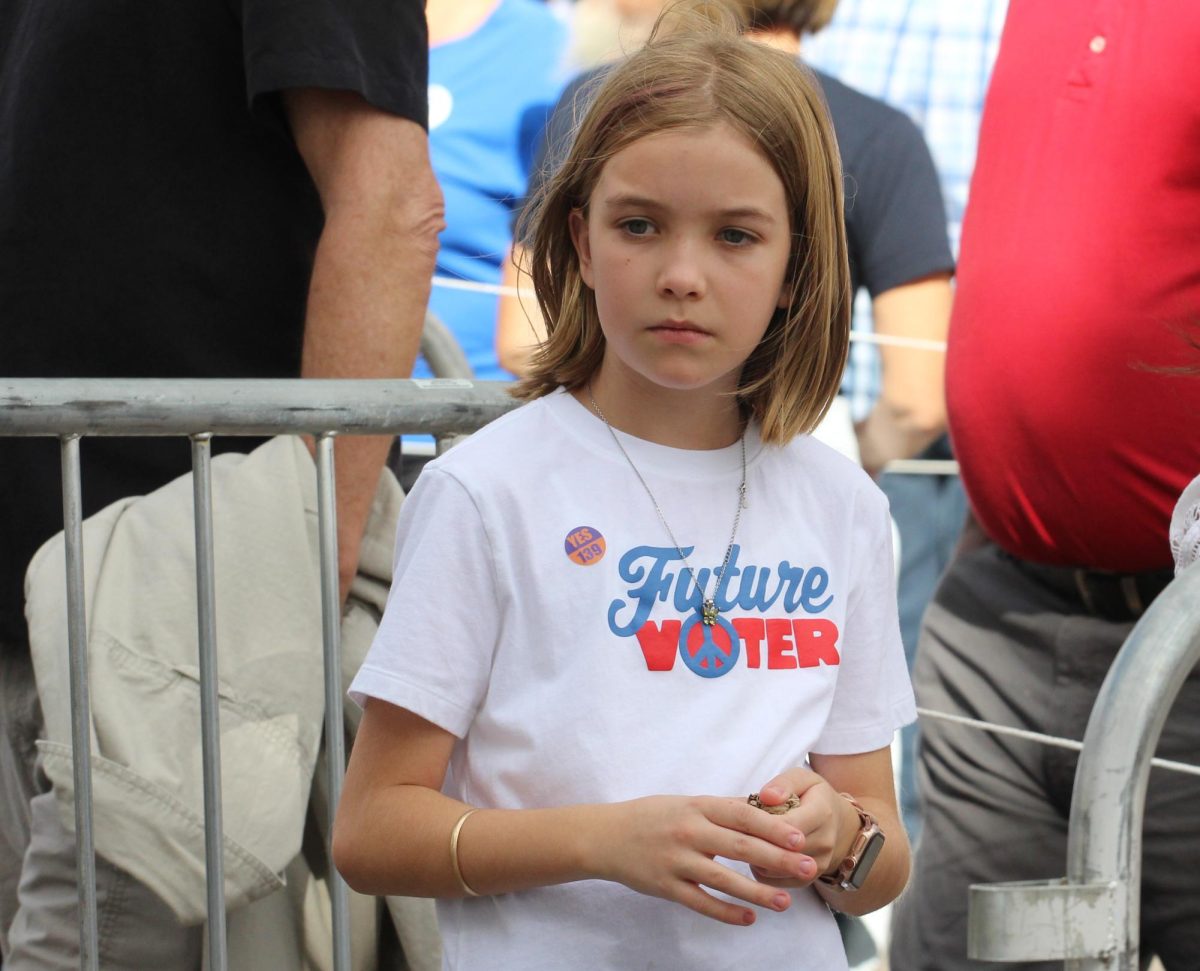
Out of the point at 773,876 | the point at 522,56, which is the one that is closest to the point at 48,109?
the point at 773,876

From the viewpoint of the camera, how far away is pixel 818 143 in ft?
5.26

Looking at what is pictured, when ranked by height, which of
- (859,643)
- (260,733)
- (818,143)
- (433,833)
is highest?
(818,143)

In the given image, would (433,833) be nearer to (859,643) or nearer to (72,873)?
(859,643)

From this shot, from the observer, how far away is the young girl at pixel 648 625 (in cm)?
147

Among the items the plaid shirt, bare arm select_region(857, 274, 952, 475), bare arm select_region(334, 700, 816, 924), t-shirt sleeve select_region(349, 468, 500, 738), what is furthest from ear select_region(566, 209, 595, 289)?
the plaid shirt

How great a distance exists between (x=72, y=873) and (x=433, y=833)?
30.9 inches

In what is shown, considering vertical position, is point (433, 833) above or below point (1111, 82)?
below

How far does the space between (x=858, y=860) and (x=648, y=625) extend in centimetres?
26

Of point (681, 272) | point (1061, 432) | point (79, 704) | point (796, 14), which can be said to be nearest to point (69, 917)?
point (79, 704)

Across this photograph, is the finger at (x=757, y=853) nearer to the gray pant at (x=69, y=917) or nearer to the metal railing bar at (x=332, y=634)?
the metal railing bar at (x=332, y=634)

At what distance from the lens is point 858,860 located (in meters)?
1.50

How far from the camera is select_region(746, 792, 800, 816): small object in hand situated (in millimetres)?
1383

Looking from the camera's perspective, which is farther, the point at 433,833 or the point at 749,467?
the point at 749,467

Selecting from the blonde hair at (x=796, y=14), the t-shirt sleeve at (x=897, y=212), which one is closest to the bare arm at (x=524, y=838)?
the t-shirt sleeve at (x=897, y=212)
